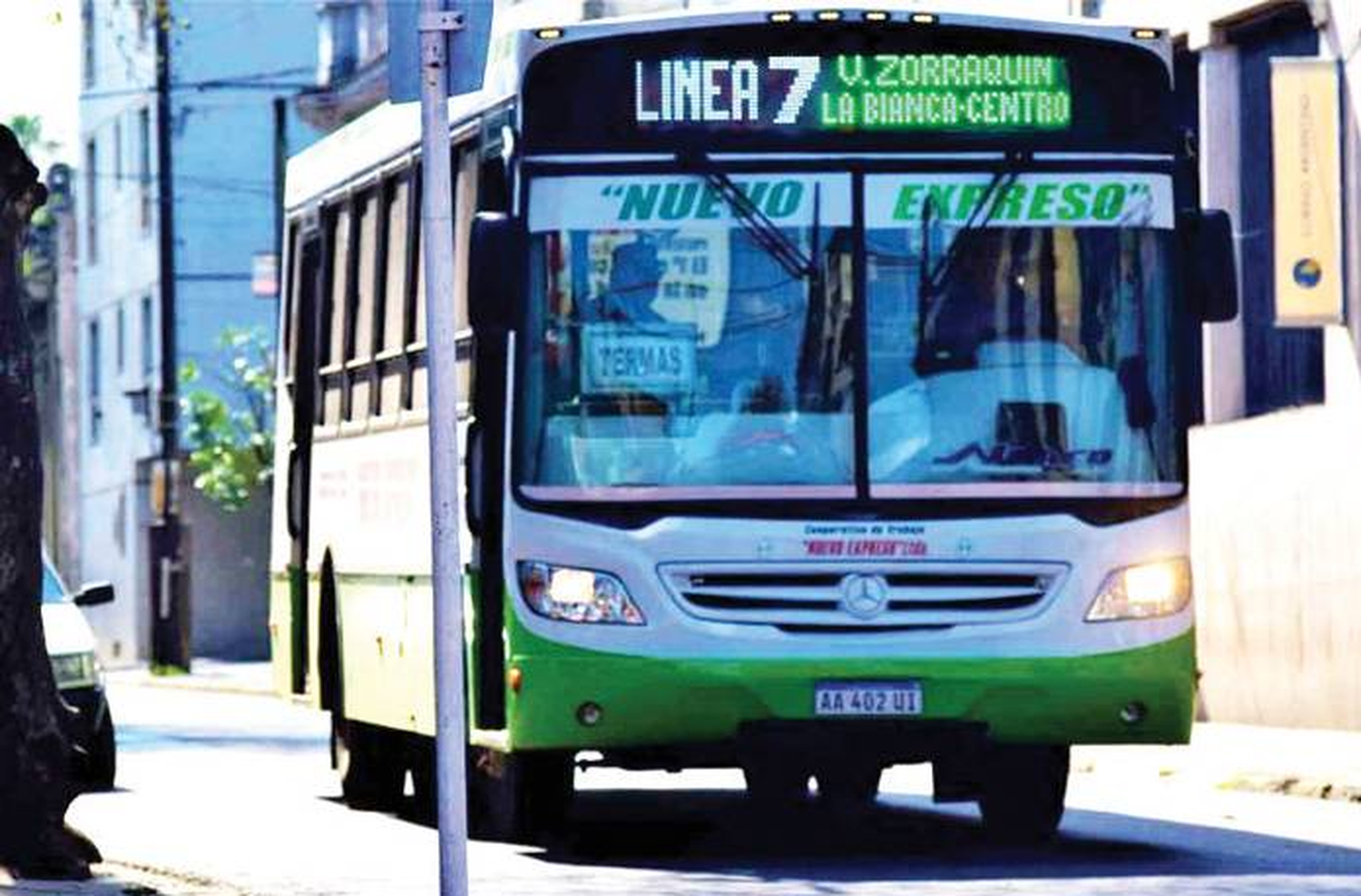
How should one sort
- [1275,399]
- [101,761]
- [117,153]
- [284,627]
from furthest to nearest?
1. [117,153]
2. [1275,399]
3. [101,761]
4. [284,627]

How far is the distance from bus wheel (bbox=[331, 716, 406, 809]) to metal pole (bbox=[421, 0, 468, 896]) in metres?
9.58

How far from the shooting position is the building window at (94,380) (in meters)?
71.7

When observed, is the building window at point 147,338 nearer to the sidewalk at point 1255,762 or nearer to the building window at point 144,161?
the building window at point 144,161

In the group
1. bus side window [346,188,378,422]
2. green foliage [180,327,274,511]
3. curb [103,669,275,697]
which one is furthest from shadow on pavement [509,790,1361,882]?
green foliage [180,327,274,511]

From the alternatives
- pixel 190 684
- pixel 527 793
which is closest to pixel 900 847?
pixel 527 793

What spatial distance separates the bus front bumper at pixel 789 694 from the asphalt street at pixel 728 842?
21.5 inches

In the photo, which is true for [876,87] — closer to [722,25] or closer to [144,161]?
[722,25]

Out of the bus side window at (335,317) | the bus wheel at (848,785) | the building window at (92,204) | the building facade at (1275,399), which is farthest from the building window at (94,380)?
the bus side window at (335,317)

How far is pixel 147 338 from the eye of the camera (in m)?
67.1

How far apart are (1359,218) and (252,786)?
886 cm

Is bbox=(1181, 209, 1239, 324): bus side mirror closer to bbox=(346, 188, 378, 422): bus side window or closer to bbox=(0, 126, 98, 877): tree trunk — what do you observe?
bbox=(0, 126, 98, 877): tree trunk

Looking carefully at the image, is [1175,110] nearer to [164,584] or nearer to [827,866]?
[827,866]

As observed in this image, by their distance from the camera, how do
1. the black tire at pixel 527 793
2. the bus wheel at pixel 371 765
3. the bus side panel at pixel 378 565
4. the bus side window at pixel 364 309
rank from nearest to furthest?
the black tire at pixel 527 793 < the bus side panel at pixel 378 565 < the bus side window at pixel 364 309 < the bus wheel at pixel 371 765

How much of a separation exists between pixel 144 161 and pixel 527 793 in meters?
50.5
